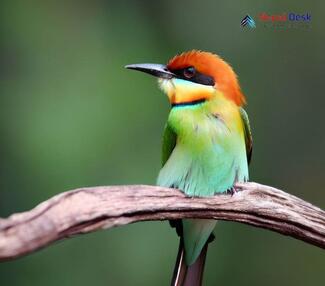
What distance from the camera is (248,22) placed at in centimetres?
438

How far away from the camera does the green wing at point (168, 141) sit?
2.96m

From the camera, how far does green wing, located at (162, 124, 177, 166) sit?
2961 mm

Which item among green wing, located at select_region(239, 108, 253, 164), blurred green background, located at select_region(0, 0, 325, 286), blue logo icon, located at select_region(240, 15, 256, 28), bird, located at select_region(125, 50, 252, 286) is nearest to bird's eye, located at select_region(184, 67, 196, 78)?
bird, located at select_region(125, 50, 252, 286)

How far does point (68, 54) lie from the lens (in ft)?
14.3

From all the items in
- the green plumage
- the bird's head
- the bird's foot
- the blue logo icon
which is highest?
the blue logo icon

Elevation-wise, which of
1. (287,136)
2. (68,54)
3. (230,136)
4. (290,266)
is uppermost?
(68,54)

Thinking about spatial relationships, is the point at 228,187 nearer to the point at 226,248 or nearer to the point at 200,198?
the point at 200,198

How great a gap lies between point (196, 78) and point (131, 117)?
127 centimetres

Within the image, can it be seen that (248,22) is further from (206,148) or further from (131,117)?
(206,148)

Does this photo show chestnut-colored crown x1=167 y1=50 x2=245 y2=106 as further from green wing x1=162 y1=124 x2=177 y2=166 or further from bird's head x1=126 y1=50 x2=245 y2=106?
green wing x1=162 y1=124 x2=177 y2=166

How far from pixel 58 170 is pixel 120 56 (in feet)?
2.30

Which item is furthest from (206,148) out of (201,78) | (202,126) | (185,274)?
(185,274)

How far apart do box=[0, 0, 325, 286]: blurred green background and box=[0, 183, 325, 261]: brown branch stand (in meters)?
1.24

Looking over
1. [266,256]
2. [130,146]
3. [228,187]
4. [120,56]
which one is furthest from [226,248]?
[228,187]
